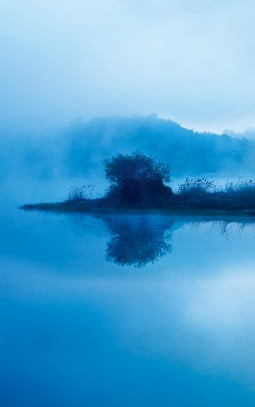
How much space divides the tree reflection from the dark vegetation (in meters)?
2.83

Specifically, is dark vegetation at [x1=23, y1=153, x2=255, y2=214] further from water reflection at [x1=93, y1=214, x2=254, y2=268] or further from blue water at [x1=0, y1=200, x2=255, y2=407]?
blue water at [x1=0, y1=200, x2=255, y2=407]

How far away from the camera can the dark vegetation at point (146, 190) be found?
63.7 ft

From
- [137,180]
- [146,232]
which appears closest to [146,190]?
[137,180]

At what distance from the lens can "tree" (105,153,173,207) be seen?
20.4 m

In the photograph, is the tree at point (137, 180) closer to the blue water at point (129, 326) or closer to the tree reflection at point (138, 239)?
the tree reflection at point (138, 239)

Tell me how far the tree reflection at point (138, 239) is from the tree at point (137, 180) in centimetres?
329

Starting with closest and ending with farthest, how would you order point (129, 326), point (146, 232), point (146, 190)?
point (129, 326)
point (146, 232)
point (146, 190)

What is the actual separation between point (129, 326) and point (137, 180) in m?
15.4

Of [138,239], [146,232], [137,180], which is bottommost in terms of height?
[138,239]

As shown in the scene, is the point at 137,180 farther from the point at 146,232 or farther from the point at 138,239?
the point at 138,239

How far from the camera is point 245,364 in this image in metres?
4.25

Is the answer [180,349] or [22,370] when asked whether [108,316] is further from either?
[22,370]

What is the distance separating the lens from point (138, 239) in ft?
38.4

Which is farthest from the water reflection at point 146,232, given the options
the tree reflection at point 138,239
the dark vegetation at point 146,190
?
the dark vegetation at point 146,190
